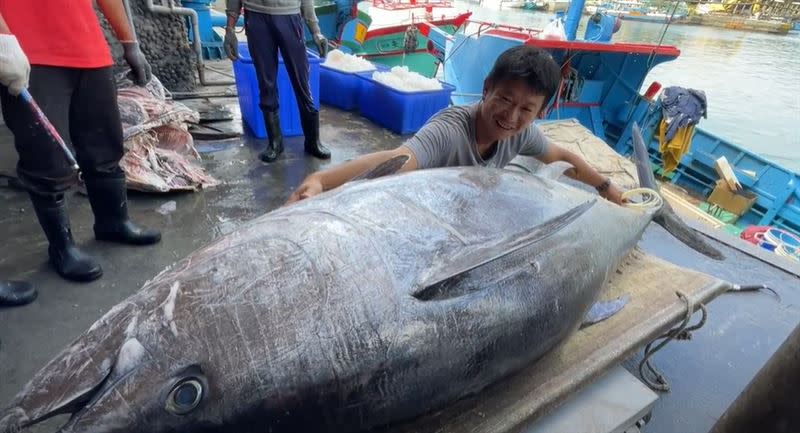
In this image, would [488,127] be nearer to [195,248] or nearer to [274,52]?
[195,248]

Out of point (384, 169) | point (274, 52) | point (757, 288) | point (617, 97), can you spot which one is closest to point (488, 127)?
point (384, 169)

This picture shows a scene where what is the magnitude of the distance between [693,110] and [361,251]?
1036cm

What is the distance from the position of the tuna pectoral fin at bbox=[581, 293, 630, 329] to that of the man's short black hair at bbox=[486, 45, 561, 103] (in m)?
1.01

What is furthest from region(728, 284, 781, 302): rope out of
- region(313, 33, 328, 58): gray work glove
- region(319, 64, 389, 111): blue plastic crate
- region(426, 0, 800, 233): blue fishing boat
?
region(426, 0, 800, 233): blue fishing boat

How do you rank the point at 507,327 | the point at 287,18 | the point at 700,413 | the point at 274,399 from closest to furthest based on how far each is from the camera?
the point at 274,399 → the point at 507,327 → the point at 700,413 → the point at 287,18

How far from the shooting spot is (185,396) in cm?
86

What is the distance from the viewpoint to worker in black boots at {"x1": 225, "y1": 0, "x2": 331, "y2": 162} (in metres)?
3.73

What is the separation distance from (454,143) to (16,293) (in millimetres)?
2238

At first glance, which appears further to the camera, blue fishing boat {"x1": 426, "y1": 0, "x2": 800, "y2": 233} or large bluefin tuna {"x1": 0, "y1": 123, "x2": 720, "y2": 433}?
blue fishing boat {"x1": 426, "y1": 0, "x2": 800, "y2": 233}

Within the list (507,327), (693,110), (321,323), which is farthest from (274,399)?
(693,110)

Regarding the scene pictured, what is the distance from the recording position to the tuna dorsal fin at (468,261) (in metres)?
1.11

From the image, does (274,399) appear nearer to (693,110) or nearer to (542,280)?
(542,280)

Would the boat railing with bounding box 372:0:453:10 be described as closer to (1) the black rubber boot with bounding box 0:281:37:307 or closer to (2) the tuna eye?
(1) the black rubber boot with bounding box 0:281:37:307

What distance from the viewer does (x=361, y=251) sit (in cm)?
109
